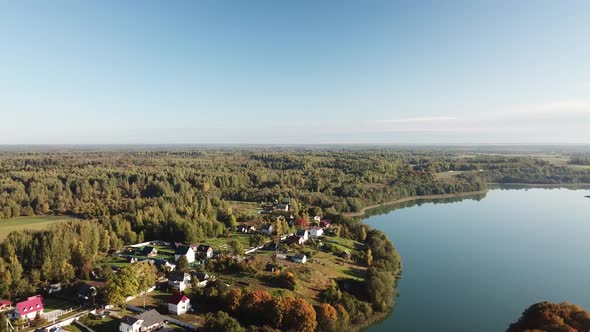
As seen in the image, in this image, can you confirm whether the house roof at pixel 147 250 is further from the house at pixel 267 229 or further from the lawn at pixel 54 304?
the house at pixel 267 229

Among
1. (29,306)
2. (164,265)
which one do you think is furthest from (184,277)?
(29,306)

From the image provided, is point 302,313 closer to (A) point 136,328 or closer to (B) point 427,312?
(A) point 136,328

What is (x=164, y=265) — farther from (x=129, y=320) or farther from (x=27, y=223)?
(x=27, y=223)

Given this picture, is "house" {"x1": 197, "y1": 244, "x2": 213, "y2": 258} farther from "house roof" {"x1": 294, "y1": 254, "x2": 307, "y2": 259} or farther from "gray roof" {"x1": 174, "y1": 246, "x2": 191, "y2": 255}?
"house roof" {"x1": 294, "y1": 254, "x2": 307, "y2": 259}

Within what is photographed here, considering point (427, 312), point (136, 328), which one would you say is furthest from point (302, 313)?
point (427, 312)

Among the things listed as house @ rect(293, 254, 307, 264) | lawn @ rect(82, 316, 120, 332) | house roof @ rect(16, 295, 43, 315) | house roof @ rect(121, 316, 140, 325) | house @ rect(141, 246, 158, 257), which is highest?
house roof @ rect(16, 295, 43, 315)

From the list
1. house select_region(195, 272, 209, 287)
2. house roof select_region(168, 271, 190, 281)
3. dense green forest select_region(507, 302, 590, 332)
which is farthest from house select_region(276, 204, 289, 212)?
dense green forest select_region(507, 302, 590, 332)

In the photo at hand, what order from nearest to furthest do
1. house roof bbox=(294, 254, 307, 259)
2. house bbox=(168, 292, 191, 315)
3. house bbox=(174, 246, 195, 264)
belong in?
house bbox=(168, 292, 191, 315), house bbox=(174, 246, 195, 264), house roof bbox=(294, 254, 307, 259)
